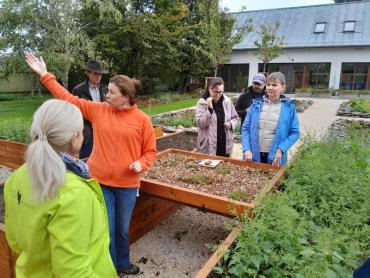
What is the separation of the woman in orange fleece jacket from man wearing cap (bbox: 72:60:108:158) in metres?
1.67

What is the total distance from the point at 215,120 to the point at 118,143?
1.80 m

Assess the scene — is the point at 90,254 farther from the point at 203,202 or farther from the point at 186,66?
the point at 186,66

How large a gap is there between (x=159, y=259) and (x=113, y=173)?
120cm

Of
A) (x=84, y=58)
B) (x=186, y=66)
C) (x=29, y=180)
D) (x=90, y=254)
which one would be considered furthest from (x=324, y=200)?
(x=186, y=66)

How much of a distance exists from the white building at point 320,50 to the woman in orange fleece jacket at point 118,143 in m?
25.0

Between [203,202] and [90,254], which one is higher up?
[90,254]

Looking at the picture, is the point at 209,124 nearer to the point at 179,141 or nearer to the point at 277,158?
the point at 277,158

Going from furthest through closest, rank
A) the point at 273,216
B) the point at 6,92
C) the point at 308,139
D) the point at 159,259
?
the point at 6,92, the point at 308,139, the point at 159,259, the point at 273,216

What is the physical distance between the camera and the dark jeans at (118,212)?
267 centimetres

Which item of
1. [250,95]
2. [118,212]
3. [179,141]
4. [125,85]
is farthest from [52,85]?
[179,141]

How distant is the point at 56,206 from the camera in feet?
4.07

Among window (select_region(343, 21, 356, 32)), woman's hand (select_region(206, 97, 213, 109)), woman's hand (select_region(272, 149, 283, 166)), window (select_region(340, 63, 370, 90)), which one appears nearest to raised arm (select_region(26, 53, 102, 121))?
woman's hand (select_region(206, 97, 213, 109))

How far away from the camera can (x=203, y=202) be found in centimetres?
287

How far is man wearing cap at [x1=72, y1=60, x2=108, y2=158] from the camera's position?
4391 mm
